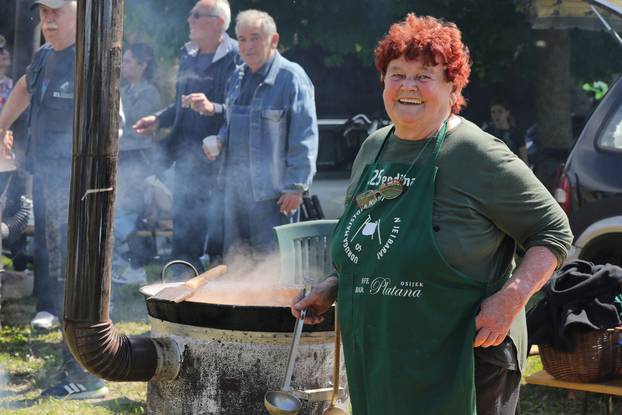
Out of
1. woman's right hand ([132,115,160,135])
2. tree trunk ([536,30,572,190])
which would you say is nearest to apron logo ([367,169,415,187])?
woman's right hand ([132,115,160,135])

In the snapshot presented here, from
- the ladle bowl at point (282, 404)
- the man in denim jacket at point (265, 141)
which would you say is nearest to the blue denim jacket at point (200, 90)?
the man in denim jacket at point (265, 141)

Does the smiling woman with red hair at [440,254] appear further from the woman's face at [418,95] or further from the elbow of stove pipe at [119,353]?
the elbow of stove pipe at [119,353]

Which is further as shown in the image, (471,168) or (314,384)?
(314,384)

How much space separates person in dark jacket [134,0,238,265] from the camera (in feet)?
22.3

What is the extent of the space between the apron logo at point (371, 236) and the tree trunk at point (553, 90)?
9.15m

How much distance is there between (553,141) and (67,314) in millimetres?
9357

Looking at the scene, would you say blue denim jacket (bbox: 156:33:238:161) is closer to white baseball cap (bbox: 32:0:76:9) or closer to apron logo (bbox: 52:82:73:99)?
apron logo (bbox: 52:82:73:99)

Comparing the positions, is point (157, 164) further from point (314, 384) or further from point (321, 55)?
point (321, 55)

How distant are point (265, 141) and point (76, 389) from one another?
6.28 ft

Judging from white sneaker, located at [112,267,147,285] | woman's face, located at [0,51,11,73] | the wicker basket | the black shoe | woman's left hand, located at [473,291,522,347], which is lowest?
white sneaker, located at [112,267,147,285]

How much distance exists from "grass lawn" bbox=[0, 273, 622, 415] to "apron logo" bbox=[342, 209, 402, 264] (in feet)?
8.43

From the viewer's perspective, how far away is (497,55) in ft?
38.4

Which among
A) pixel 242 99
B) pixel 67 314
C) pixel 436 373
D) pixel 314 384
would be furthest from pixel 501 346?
pixel 242 99

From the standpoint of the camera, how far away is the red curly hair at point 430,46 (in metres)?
2.86
